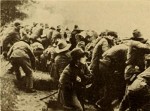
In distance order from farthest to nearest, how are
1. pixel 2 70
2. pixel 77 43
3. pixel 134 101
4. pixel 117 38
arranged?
pixel 2 70
pixel 77 43
pixel 117 38
pixel 134 101

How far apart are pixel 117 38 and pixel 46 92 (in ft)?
4.75

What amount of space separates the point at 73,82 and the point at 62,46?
29.6 inches

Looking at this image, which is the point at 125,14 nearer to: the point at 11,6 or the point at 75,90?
the point at 75,90

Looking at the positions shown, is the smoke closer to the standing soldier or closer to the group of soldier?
the group of soldier

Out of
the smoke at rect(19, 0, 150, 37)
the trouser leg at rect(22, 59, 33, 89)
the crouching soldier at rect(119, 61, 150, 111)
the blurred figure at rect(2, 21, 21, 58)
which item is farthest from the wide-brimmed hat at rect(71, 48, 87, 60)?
the blurred figure at rect(2, 21, 21, 58)

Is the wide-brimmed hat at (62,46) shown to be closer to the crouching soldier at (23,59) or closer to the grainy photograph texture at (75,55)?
the grainy photograph texture at (75,55)

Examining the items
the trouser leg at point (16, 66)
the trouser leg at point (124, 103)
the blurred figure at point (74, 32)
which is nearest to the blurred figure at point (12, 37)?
the trouser leg at point (16, 66)

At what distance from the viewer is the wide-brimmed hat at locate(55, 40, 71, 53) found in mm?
7242

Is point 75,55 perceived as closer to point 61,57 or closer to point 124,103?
point 61,57

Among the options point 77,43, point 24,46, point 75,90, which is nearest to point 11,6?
point 24,46

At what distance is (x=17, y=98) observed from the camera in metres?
7.35

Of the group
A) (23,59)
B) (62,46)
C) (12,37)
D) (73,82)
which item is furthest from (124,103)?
(12,37)

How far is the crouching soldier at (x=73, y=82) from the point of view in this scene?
22.3 ft

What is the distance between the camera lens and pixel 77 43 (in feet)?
24.0
